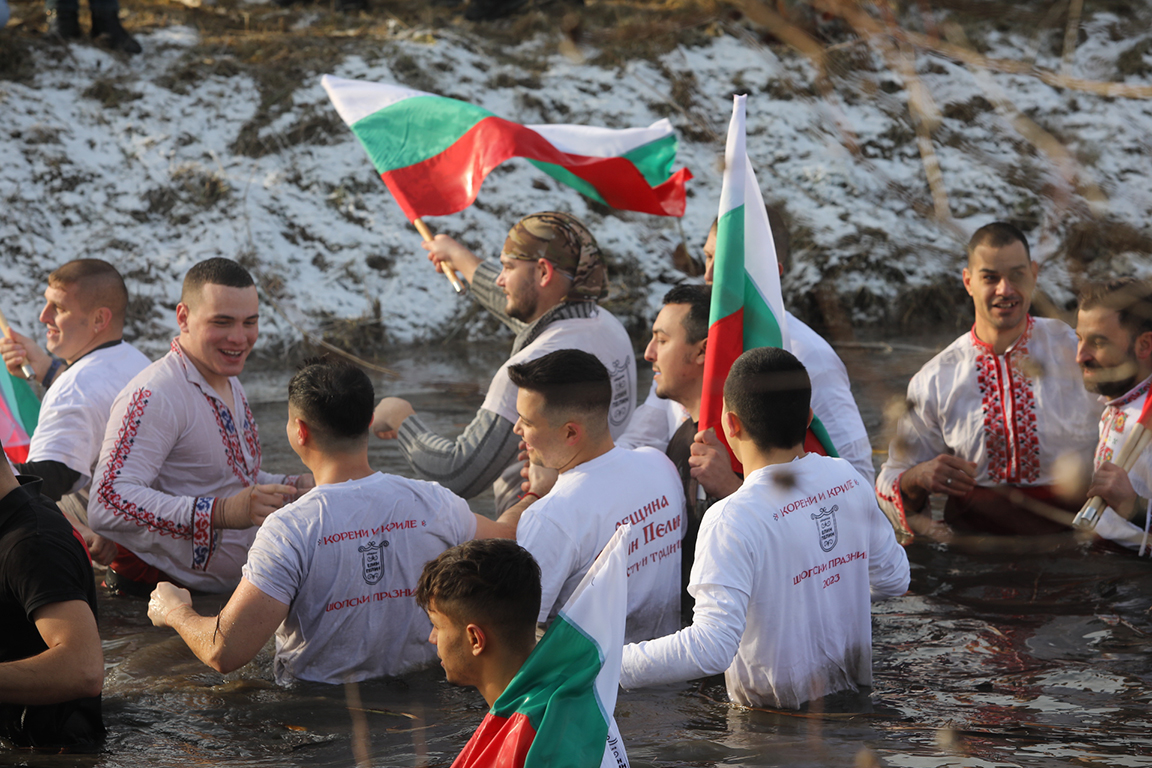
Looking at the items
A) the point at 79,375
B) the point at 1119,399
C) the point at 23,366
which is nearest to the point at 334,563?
the point at 79,375

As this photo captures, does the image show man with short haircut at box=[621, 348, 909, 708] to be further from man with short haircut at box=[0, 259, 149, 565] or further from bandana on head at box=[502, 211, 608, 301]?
man with short haircut at box=[0, 259, 149, 565]

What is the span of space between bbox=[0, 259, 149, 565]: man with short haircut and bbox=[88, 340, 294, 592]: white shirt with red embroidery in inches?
7.6

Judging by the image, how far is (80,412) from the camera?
5746mm

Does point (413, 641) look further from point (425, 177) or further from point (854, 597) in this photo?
point (425, 177)

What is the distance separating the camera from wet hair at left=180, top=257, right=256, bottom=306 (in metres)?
5.62

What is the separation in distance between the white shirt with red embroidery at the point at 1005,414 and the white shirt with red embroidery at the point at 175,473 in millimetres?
3343

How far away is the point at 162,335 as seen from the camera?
1177cm

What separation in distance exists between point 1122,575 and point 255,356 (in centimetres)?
852

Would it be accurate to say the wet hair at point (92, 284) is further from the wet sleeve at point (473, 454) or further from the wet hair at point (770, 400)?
the wet hair at point (770, 400)

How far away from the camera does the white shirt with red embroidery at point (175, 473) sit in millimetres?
5316

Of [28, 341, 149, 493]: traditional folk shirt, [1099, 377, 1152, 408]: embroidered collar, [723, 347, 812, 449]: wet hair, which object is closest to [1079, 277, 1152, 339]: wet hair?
[1099, 377, 1152, 408]: embroidered collar

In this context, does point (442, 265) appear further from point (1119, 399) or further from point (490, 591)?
point (490, 591)

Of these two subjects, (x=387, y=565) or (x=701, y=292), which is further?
(x=701, y=292)

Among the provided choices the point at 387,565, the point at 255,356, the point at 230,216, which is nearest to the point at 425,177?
the point at 387,565
